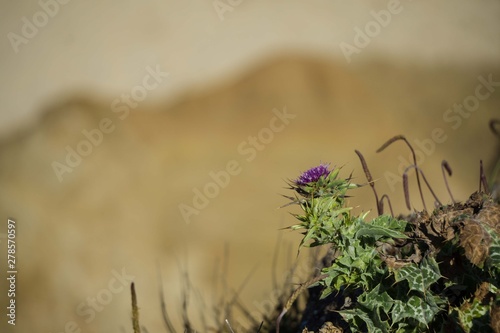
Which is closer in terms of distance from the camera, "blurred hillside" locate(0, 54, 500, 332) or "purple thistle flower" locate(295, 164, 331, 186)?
"purple thistle flower" locate(295, 164, 331, 186)

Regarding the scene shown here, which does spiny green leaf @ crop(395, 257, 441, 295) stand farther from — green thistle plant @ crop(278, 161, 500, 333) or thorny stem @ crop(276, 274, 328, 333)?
thorny stem @ crop(276, 274, 328, 333)

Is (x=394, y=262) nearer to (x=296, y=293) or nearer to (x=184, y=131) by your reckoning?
(x=296, y=293)

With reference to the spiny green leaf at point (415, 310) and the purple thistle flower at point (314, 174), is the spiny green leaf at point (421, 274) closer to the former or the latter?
the spiny green leaf at point (415, 310)

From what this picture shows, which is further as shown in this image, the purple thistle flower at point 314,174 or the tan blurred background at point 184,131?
the tan blurred background at point 184,131

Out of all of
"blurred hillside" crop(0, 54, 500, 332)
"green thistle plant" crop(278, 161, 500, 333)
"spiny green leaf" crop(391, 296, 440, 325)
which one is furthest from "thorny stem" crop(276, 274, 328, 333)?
"blurred hillside" crop(0, 54, 500, 332)

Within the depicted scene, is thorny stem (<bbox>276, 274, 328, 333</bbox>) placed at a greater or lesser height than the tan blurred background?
lesser

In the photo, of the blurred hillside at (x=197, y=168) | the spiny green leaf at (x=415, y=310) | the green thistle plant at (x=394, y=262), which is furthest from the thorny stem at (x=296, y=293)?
the blurred hillside at (x=197, y=168)

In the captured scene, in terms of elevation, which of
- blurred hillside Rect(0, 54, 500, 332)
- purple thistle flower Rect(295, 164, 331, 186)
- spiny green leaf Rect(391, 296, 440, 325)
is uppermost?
blurred hillside Rect(0, 54, 500, 332)

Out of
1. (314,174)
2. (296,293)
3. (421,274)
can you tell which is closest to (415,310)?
(421,274)
